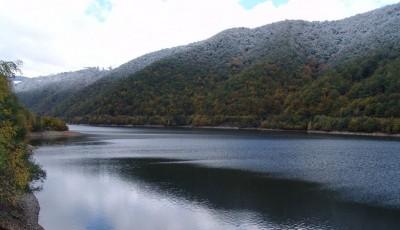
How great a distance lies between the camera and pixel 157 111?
196250 millimetres

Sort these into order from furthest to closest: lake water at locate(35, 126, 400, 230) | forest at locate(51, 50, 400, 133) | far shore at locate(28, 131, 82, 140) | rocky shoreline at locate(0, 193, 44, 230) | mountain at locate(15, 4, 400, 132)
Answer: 1. mountain at locate(15, 4, 400, 132)
2. forest at locate(51, 50, 400, 133)
3. far shore at locate(28, 131, 82, 140)
4. lake water at locate(35, 126, 400, 230)
5. rocky shoreline at locate(0, 193, 44, 230)

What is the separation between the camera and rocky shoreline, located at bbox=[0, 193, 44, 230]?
24766mm

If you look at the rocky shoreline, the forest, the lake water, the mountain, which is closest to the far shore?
the lake water

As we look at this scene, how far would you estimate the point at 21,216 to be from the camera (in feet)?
91.5

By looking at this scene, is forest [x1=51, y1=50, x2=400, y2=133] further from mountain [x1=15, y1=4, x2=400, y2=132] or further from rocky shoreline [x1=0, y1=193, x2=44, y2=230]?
rocky shoreline [x1=0, y1=193, x2=44, y2=230]

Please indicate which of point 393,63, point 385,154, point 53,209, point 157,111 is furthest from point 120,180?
point 157,111

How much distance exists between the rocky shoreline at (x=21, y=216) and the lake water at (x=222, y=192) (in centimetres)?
99

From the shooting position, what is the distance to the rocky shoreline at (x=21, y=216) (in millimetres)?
24766

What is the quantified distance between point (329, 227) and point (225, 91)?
15774 centimetres

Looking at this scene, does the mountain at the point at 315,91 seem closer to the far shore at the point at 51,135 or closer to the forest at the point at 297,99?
the forest at the point at 297,99

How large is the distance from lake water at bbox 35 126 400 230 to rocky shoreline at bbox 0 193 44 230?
99 centimetres

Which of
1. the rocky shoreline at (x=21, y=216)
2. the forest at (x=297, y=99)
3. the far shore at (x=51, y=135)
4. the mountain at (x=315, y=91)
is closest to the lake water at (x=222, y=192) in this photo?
the rocky shoreline at (x=21, y=216)

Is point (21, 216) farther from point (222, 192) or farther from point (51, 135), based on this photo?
point (51, 135)

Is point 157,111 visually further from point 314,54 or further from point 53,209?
point 53,209
